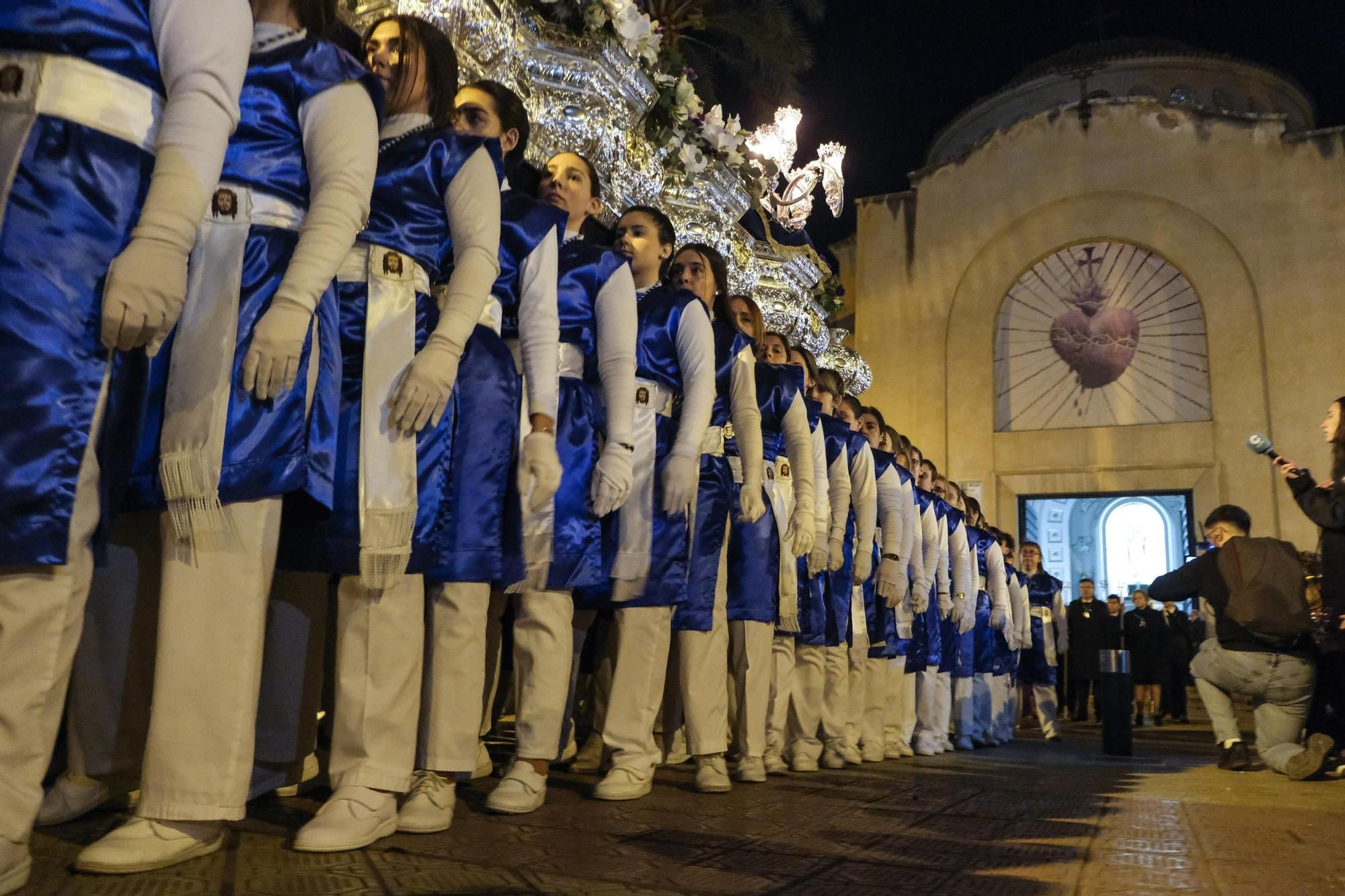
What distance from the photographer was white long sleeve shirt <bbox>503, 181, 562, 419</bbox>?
8.91ft

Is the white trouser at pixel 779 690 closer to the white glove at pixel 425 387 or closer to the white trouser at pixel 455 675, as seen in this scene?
the white trouser at pixel 455 675

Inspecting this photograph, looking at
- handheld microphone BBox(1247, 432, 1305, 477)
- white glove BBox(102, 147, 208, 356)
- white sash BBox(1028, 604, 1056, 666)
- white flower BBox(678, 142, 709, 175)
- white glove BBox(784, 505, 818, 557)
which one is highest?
white flower BBox(678, 142, 709, 175)

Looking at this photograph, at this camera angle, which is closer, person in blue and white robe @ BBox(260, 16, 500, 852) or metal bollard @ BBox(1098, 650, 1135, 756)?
person in blue and white robe @ BBox(260, 16, 500, 852)

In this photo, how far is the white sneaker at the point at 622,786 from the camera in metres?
2.97

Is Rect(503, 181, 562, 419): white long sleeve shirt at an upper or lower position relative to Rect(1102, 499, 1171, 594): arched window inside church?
lower

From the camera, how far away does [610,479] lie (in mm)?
2971

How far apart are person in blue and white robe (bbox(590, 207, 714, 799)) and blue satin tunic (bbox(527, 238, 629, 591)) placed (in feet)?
0.34

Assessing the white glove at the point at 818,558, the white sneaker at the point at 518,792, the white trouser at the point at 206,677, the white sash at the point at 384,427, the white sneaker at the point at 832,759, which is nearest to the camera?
the white trouser at the point at 206,677

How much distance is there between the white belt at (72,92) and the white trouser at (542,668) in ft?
4.97

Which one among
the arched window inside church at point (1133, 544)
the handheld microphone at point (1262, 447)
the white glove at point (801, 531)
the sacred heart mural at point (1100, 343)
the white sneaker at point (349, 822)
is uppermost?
the sacred heart mural at point (1100, 343)

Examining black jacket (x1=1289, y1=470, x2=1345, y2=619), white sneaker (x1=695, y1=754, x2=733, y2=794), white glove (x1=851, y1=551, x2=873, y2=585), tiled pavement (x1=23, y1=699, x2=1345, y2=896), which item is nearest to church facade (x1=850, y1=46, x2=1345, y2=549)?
black jacket (x1=1289, y1=470, x2=1345, y2=619)

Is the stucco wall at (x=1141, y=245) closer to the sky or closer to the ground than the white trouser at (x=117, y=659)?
closer to the sky

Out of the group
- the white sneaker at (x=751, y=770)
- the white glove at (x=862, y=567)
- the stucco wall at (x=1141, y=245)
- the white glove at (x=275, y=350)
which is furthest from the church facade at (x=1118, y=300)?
the white glove at (x=275, y=350)

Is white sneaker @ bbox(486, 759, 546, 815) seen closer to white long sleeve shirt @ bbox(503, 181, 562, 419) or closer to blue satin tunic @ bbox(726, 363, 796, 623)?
white long sleeve shirt @ bbox(503, 181, 562, 419)
